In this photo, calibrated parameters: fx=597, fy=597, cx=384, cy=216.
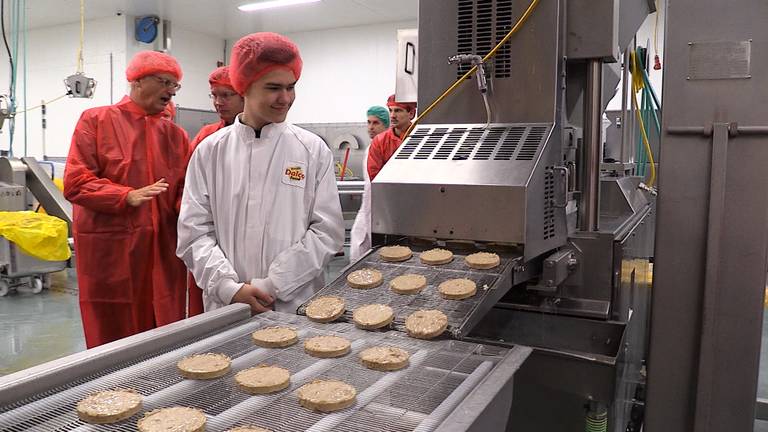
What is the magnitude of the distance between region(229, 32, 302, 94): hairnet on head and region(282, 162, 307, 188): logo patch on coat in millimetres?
293

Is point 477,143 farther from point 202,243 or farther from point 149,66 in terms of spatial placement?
point 149,66

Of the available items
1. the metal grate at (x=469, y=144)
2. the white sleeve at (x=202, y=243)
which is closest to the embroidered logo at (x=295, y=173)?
the white sleeve at (x=202, y=243)

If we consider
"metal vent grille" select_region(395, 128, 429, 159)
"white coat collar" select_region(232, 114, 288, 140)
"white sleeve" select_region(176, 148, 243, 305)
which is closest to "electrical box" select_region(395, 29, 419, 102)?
"metal vent grille" select_region(395, 128, 429, 159)

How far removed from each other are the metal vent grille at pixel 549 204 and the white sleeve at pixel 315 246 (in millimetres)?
643

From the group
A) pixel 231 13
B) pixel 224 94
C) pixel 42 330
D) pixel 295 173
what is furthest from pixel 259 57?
pixel 231 13

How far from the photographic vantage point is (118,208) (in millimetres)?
2363

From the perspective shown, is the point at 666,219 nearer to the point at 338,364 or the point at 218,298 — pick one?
→ the point at 338,364

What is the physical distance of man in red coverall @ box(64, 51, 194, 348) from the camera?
2455mm

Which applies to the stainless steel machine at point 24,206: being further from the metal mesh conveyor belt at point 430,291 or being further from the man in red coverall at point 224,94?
the metal mesh conveyor belt at point 430,291

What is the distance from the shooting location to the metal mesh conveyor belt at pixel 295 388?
100 cm

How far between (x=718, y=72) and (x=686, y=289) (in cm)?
62

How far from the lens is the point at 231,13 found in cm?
770

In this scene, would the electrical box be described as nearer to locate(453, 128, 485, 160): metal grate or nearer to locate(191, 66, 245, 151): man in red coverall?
locate(453, 128, 485, 160): metal grate

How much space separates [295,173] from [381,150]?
76.2 inches
